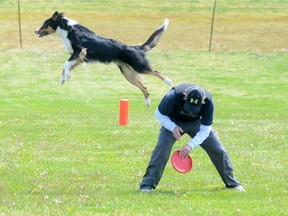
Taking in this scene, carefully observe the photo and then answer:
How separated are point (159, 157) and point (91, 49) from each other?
3074 mm

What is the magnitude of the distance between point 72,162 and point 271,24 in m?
33.4

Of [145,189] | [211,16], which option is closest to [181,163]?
[145,189]

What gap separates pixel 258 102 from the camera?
27.9m

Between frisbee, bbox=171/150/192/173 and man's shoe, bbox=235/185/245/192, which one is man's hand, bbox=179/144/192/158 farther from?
man's shoe, bbox=235/185/245/192

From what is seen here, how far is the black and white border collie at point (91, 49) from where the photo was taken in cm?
1247

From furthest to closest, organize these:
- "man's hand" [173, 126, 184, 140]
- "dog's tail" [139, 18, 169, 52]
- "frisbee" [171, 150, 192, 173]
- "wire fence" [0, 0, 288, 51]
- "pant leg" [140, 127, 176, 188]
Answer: "wire fence" [0, 0, 288, 51] < "dog's tail" [139, 18, 169, 52] < "frisbee" [171, 150, 192, 173] < "pant leg" [140, 127, 176, 188] < "man's hand" [173, 126, 184, 140]

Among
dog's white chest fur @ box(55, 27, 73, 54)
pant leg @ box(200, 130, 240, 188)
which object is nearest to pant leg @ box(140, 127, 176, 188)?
pant leg @ box(200, 130, 240, 188)

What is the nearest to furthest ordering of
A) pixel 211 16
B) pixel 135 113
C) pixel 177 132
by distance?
pixel 177 132 < pixel 135 113 < pixel 211 16

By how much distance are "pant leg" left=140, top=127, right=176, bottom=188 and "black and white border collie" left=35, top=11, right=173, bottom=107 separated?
276 centimetres

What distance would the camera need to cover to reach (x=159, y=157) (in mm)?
10188

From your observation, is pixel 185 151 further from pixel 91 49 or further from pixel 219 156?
pixel 91 49

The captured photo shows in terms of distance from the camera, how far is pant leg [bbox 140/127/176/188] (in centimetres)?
1016

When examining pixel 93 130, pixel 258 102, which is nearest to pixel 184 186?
pixel 93 130

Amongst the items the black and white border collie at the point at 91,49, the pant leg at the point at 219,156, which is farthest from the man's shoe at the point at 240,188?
the black and white border collie at the point at 91,49
